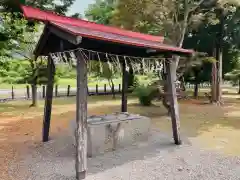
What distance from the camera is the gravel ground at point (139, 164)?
4.63 m

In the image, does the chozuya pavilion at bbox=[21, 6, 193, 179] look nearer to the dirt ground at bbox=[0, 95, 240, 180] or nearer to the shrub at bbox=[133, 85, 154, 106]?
the dirt ground at bbox=[0, 95, 240, 180]

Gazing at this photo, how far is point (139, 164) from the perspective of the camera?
5.18m

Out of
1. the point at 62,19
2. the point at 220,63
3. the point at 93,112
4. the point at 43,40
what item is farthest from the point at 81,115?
the point at 220,63

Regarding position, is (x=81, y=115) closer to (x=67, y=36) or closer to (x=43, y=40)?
(x=67, y=36)

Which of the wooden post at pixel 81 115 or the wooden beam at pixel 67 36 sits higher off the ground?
the wooden beam at pixel 67 36

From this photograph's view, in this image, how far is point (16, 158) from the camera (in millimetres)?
5703

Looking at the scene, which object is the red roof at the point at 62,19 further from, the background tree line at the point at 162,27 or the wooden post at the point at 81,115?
the background tree line at the point at 162,27

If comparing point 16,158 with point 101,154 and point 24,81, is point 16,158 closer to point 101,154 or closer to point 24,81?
point 101,154

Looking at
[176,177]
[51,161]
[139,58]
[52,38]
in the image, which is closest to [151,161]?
[176,177]

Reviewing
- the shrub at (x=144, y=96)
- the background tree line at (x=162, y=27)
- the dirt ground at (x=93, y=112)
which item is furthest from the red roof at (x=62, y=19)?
the shrub at (x=144, y=96)

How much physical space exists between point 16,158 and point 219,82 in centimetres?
1247

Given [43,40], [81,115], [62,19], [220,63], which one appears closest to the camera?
[81,115]

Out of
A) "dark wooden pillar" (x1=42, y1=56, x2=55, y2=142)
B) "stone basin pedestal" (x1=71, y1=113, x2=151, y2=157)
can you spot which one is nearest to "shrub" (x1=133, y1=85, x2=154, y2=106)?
"stone basin pedestal" (x1=71, y1=113, x2=151, y2=157)

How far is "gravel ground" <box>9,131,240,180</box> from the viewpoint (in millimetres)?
4633
